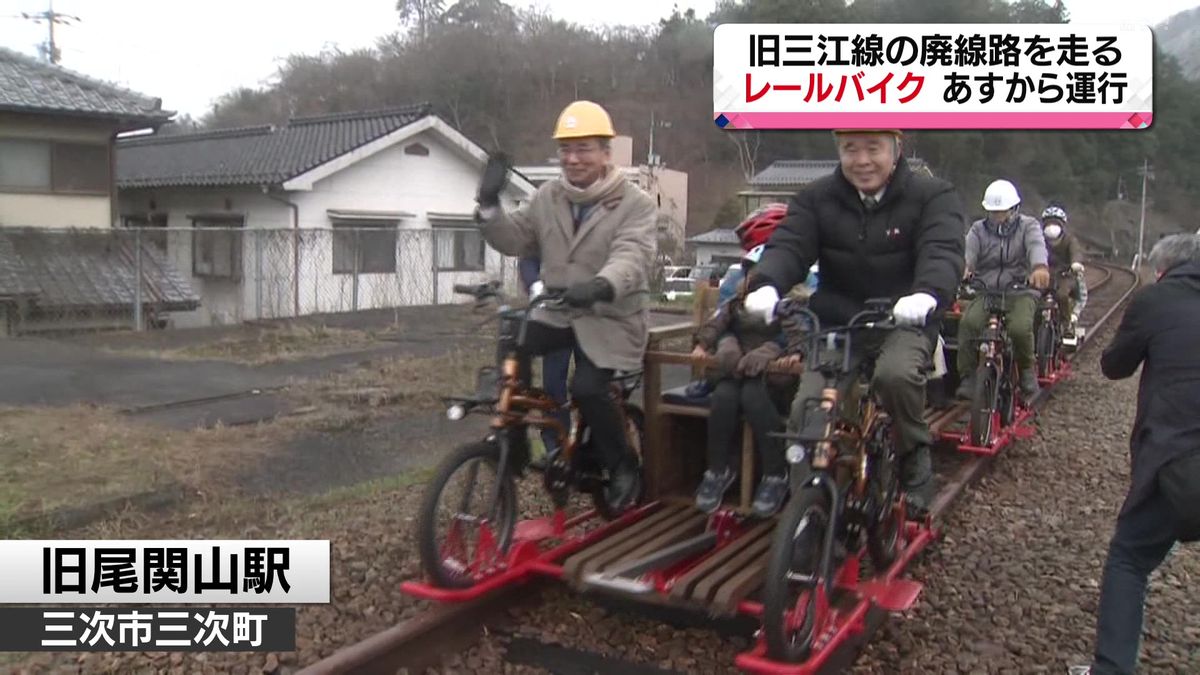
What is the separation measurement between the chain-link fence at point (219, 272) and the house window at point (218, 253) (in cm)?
3

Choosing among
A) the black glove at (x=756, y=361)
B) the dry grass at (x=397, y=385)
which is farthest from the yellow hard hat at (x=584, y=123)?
the dry grass at (x=397, y=385)

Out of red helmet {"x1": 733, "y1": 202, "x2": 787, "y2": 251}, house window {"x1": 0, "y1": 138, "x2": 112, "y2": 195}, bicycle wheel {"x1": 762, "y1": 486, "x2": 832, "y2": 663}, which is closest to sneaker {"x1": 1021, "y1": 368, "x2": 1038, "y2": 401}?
red helmet {"x1": 733, "y1": 202, "x2": 787, "y2": 251}

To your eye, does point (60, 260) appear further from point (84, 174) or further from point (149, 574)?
point (149, 574)

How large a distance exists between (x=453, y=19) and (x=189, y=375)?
55.4 m

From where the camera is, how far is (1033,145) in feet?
158

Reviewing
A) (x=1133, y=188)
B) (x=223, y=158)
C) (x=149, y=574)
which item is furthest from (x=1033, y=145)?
(x=149, y=574)

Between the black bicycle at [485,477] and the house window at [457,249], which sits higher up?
the house window at [457,249]

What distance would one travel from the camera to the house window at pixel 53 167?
52.7 ft

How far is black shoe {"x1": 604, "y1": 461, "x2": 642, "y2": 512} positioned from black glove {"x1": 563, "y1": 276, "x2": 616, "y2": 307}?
3.53ft

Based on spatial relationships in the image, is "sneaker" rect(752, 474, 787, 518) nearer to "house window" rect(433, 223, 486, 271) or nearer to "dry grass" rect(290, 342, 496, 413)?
"dry grass" rect(290, 342, 496, 413)

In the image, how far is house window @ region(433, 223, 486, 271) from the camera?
803 inches

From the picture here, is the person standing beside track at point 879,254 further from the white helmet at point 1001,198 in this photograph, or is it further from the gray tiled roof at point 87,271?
the gray tiled roof at point 87,271
